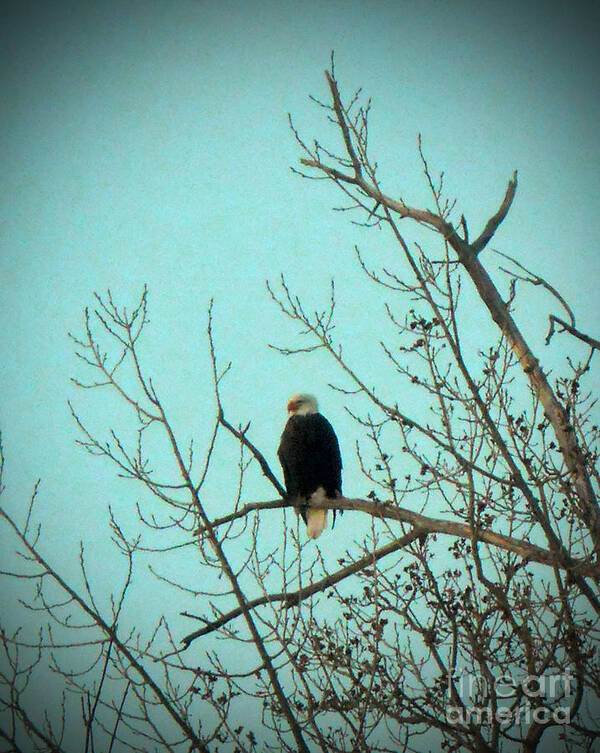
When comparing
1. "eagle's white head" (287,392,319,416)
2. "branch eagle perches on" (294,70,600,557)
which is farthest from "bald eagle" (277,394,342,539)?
"branch eagle perches on" (294,70,600,557)

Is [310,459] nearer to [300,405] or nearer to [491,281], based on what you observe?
[300,405]

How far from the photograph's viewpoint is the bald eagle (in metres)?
4.78

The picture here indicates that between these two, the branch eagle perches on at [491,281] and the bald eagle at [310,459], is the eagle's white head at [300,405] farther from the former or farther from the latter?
the branch eagle perches on at [491,281]

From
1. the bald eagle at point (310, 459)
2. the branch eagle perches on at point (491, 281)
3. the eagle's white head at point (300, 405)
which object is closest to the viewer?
the branch eagle perches on at point (491, 281)

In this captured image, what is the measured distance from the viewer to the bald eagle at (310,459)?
4.78 meters

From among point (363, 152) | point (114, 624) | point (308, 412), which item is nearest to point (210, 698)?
point (114, 624)

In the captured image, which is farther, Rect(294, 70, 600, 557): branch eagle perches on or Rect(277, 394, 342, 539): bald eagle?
Rect(277, 394, 342, 539): bald eagle

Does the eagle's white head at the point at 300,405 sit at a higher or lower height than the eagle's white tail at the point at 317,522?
higher

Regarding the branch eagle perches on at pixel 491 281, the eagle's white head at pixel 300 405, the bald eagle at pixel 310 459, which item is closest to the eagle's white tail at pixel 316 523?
the bald eagle at pixel 310 459

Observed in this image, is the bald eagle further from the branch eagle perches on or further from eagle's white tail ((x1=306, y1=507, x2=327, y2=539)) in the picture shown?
the branch eagle perches on

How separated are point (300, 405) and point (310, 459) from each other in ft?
1.59

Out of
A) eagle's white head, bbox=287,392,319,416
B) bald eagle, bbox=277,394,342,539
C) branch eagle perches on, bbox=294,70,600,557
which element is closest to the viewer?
branch eagle perches on, bbox=294,70,600,557

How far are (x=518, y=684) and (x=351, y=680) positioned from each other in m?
0.65

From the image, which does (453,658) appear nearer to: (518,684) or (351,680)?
(518,684)
